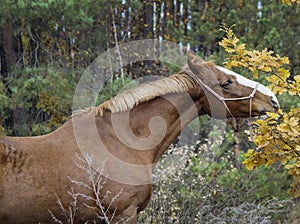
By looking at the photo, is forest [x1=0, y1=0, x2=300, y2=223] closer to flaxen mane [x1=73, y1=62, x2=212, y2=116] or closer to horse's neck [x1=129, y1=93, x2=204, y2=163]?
horse's neck [x1=129, y1=93, x2=204, y2=163]

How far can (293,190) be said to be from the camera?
166 inches

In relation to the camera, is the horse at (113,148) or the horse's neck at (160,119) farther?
the horse's neck at (160,119)

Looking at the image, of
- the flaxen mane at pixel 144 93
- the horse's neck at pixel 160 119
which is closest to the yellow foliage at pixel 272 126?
the flaxen mane at pixel 144 93

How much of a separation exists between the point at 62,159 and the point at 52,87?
13.1 ft

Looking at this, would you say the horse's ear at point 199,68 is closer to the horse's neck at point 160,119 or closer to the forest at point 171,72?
the horse's neck at point 160,119

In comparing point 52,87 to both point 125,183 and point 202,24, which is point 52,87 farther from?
point 125,183

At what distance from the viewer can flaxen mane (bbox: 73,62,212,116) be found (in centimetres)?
384

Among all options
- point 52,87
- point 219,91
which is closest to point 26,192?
point 219,91

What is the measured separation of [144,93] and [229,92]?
0.75m

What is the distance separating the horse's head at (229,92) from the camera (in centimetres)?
398

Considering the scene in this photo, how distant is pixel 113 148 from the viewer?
12.3ft

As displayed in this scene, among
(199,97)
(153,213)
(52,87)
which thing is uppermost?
(199,97)

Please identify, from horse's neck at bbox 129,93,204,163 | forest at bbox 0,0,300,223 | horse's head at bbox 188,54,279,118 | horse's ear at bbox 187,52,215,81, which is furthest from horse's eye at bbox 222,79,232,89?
forest at bbox 0,0,300,223

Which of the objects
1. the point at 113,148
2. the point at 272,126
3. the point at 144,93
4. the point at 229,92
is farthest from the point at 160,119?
the point at 272,126
